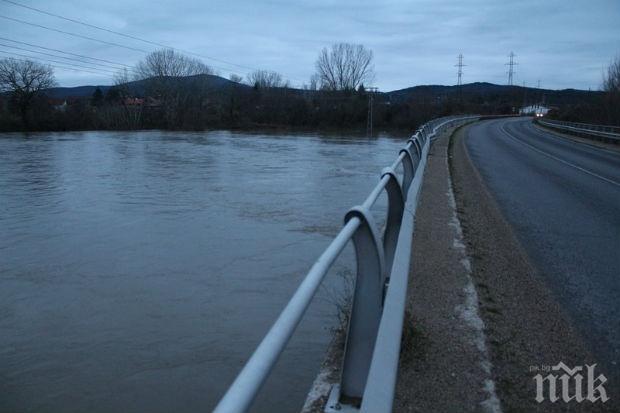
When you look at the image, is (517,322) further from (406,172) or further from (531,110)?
(531,110)

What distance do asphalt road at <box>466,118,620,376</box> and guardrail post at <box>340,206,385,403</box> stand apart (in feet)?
6.37

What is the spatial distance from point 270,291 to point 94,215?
689 cm

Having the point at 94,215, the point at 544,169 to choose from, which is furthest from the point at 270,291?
the point at 544,169

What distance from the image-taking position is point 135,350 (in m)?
6.05

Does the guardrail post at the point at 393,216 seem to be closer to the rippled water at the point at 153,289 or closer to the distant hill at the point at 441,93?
the rippled water at the point at 153,289

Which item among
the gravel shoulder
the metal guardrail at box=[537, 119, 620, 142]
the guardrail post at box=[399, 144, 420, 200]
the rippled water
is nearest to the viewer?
the gravel shoulder

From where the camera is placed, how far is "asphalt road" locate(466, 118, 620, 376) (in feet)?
15.5

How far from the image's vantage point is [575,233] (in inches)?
323

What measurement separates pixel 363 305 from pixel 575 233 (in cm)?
650

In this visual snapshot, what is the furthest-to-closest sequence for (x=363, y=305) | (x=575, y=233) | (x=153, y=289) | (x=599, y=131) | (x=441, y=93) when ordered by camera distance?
(x=441, y=93) < (x=599, y=131) < (x=575, y=233) < (x=153, y=289) < (x=363, y=305)

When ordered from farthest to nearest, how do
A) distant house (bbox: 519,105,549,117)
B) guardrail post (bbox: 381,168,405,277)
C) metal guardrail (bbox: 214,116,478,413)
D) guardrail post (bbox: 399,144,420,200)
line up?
distant house (bbox: 519,105,549,117) → guardrail post (bbox: 399,144,420,200) → guardrail post (bbox: 381,168,405,277) → metal guardrail (bbox: 214,116,478,413)

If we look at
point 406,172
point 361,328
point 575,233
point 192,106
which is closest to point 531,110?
point 192,106

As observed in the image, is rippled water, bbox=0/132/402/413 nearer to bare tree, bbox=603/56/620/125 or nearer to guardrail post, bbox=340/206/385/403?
guardrail post, bbox=340/206/385/403

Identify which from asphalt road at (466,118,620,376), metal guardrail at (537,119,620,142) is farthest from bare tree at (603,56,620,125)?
asphalt road at (466,118,620,376)
